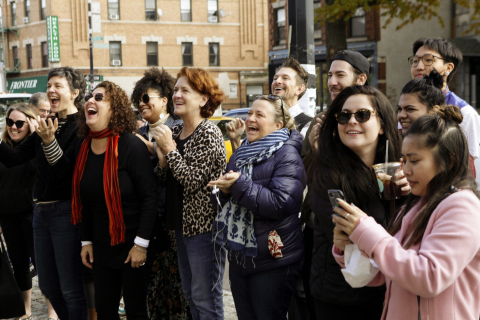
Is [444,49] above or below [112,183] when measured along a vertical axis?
above

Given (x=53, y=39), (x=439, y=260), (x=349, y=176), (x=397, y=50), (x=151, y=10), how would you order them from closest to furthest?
(x=439, y=260) < (x=349, y=176) < (x=397, y=50) < (x=53, y=39) < (x=151, y=10)

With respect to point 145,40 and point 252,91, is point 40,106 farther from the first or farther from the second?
point 252,91

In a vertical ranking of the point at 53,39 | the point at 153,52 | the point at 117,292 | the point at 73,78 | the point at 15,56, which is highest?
the point at 53,39

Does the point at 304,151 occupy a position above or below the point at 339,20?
below

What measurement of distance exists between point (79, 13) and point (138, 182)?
3075cm

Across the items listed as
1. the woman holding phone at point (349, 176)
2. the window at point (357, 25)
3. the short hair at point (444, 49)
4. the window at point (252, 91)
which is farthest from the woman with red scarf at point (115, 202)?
the window at point (252, 91)

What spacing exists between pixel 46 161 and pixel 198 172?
1.30m

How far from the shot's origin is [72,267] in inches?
153

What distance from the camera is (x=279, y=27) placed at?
27.5 metres

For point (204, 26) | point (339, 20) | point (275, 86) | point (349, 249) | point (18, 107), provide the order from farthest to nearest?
1. point (204, 26)
2. point (339, 20)
3. point (18, 107)
4. point (275, 86)
5. point (349, 249)

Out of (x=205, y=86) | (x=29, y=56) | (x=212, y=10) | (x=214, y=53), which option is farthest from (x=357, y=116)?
(x=29, y=56)

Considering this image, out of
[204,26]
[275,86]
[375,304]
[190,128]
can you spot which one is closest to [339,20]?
[275,86]

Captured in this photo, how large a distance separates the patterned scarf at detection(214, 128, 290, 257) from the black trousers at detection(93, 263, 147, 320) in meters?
0.75

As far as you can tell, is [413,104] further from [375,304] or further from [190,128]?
[190,128]
